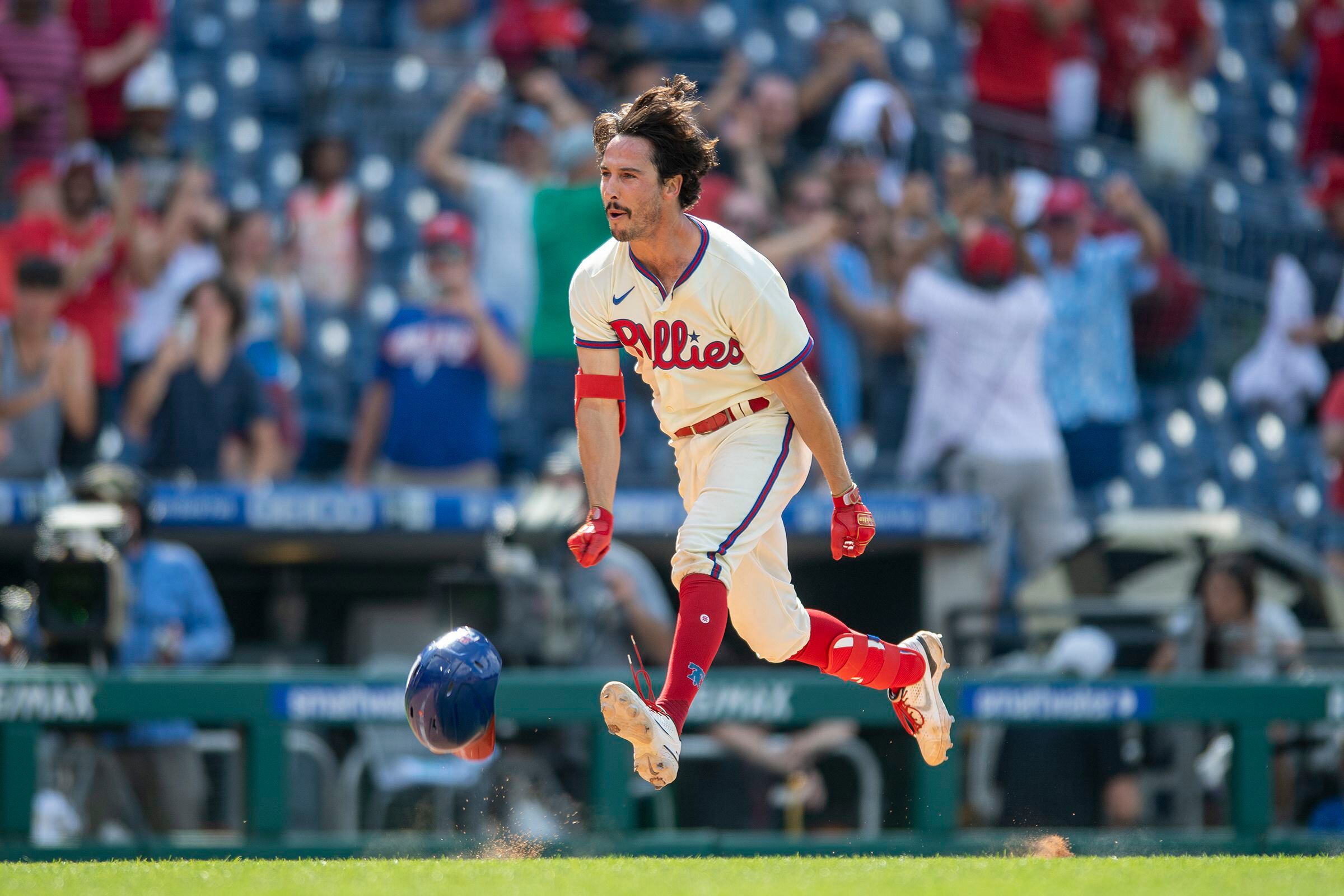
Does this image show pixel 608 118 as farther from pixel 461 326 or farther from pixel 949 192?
pixel 949 192

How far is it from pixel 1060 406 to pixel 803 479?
18.0ft

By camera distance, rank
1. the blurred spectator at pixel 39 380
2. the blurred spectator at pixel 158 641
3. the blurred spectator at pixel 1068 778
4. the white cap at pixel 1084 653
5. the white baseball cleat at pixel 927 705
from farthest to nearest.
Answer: the blurred spectator at pixel 39 380, the white cap at pixel 1084 653, the blurred spectator at pixel 1068 778, the blurred spectator at pixel 158 641, the white baseball cleat at pixel 927 705

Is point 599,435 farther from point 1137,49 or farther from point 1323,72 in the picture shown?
point 1323,72

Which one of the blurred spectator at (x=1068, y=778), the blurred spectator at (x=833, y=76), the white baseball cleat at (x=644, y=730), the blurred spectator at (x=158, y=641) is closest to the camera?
the white baseball cleat at (x=644, y=730)

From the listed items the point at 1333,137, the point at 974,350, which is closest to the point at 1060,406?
the point at 974,350

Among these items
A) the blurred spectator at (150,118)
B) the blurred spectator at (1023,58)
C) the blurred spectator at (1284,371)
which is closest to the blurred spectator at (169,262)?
the blurred spectator at (150,118)

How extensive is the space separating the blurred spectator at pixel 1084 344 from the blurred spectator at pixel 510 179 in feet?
9.10

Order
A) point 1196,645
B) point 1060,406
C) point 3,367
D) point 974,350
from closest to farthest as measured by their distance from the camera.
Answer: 1. point 1196,645
2. point 3,367
3. point 974,350
4. point 1060,406

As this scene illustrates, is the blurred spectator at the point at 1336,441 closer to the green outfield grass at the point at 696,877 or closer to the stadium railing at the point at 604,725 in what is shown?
the stadium railing at the point at 604,725

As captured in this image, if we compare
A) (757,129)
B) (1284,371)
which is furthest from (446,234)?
(1284,371)

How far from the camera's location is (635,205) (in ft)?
15.0

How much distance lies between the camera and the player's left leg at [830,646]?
484cm

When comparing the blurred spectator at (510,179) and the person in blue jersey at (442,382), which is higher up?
the blurred spectator at (510,179)

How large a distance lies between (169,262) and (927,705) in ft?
18.2
